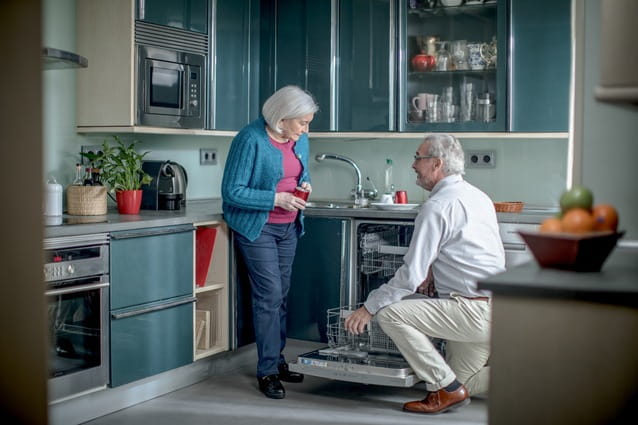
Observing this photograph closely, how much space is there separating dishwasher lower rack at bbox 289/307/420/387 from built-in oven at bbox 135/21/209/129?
1249mm

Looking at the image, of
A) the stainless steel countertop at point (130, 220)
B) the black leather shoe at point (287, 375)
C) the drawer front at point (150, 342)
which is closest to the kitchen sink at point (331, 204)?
the stainless steel countertop at point (130, 220)

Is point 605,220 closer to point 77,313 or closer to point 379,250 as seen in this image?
point 77,313

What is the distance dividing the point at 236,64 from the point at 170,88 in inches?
25.1

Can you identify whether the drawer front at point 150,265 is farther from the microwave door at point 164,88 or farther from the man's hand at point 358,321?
the man's hand at point 358,321

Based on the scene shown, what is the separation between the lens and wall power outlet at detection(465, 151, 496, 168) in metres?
4.87

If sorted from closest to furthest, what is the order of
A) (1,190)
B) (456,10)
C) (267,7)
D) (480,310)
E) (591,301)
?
(1,190), (591,301), (480,310), (456,10), (267,7)

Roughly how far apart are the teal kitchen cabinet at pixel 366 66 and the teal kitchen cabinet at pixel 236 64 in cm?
51

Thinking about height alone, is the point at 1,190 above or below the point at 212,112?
below

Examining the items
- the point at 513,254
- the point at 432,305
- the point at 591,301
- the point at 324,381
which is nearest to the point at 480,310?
the point at 432,305

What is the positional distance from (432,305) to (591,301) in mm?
1828

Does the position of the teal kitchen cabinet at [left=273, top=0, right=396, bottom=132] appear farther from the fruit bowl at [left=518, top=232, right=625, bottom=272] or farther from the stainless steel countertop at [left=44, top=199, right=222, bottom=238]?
the fruit bowl at [left=518, top=232, right=625, bottom=272]

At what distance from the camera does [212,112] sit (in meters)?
4.72

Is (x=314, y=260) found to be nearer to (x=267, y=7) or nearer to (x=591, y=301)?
(x=267, y=7)

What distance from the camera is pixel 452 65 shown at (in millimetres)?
4695
